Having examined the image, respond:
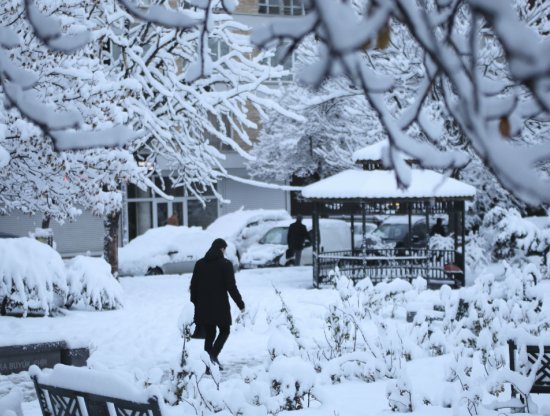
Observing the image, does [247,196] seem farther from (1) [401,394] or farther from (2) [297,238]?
(1) [401,394]

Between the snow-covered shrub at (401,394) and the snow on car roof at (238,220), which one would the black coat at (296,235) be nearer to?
the snow on car roof at (238,220)

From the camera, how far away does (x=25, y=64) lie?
11852 mm

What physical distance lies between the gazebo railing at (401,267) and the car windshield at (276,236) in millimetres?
4382

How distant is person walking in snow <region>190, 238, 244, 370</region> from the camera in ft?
33.1

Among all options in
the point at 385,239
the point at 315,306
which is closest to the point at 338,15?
the point at 315,306

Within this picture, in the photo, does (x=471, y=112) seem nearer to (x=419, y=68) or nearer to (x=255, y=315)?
(x=255, y=315)

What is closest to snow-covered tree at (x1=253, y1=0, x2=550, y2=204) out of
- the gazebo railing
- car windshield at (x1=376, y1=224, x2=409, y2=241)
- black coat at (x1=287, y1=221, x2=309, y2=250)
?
the gazebo railing

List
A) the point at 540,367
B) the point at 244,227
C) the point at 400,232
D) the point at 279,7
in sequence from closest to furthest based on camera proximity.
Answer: the point at 540,367 → the point at 400,232 → the point at 244,227 → the point at 279,7

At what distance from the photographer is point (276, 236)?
24766 mm

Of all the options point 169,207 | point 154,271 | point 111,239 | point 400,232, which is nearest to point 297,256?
point 400,232

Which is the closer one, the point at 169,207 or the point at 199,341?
the point at 199,341

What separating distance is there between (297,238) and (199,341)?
36.8 feet

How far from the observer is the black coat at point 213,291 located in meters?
10.1

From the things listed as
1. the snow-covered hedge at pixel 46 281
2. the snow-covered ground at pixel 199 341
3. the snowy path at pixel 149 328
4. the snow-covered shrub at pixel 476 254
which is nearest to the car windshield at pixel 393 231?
the snow-covered shrub at pixel 476 254
